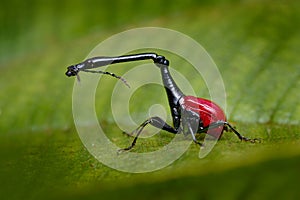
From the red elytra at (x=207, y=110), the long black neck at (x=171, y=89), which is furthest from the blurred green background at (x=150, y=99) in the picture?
the long black neck at (x=171, y=89)

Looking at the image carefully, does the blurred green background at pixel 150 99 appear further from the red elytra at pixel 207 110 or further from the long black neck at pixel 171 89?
the long black neck at pixel 171 89

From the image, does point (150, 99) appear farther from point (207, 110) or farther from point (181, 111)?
point (207, 110)

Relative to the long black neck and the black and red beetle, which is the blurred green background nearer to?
the black and red beetle

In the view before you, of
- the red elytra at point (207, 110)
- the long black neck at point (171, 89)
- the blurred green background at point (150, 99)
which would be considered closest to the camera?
the blurred green background at point (150, 99)

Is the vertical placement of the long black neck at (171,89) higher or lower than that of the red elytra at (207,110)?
higher

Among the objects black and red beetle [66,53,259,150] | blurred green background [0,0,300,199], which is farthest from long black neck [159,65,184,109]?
blurred green background [0,0,300,199]

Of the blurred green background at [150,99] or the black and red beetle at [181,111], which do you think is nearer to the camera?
the blurred green background at [150,99]

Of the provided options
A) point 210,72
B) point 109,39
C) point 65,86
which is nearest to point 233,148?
point 210,72
